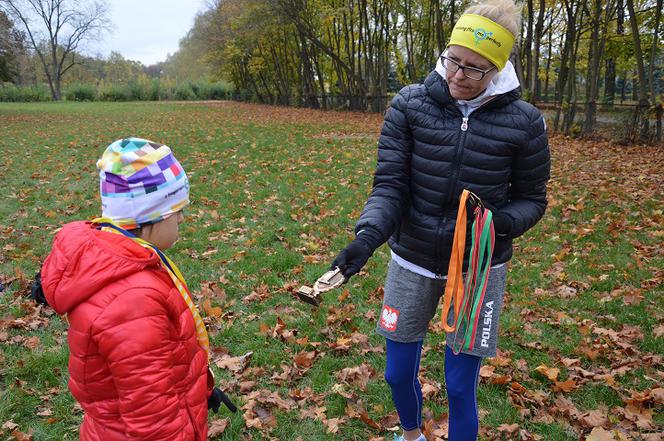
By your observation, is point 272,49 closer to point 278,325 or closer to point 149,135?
point 149,135

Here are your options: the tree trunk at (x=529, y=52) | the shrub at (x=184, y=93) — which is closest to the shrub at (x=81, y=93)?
the shrub at (x=184, y=93)

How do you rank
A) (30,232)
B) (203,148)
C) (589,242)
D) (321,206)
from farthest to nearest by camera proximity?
(203,148), (321,206), (30,232), (589,242)

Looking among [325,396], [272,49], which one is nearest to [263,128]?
[325,396]

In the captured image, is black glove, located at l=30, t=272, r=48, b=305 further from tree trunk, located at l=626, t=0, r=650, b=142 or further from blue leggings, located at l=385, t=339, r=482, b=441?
tree trunk, located at l=626, t=0, r=650, b=142

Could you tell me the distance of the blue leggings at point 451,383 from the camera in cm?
227

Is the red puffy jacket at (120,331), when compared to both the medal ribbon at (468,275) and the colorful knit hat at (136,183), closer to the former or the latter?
the colorful knit hat at (136,183)

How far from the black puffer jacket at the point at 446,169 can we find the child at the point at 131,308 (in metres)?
0.78

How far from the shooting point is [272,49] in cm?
3947

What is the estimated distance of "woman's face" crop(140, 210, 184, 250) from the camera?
1807 millimetres

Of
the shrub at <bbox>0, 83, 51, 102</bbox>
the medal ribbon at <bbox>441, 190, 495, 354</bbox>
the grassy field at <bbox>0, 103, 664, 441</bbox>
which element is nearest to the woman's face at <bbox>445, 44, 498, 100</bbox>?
the medal ribbon at <bbox>441, 190, 495, 354</bbox>

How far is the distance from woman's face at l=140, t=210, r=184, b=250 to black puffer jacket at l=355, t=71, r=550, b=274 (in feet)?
2.36

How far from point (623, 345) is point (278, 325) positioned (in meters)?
2.73

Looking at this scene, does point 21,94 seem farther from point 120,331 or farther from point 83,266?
point 120,331

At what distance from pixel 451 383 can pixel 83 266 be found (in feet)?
5.42
